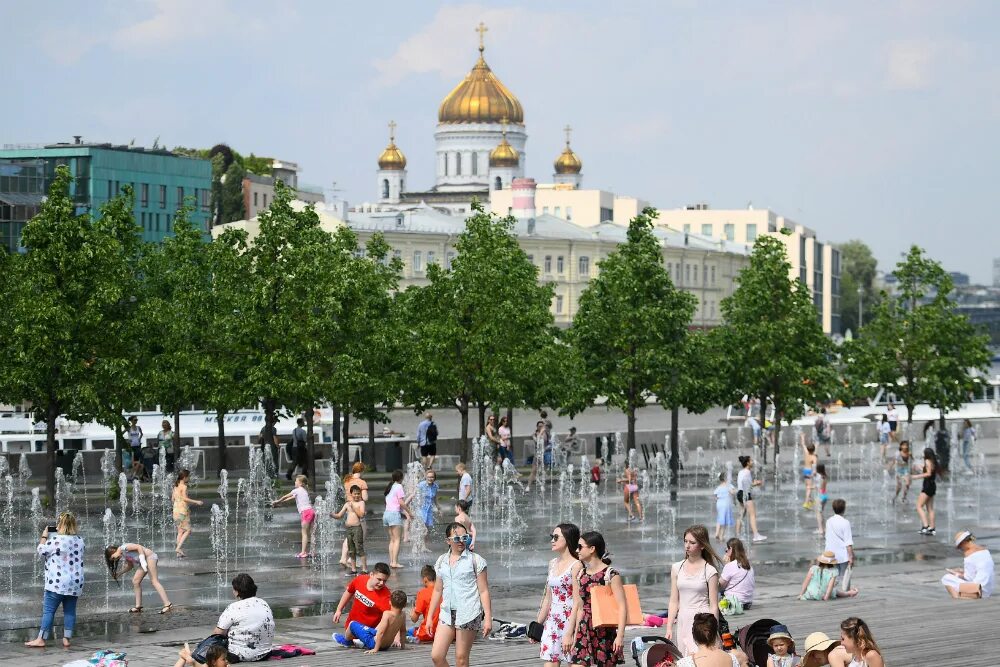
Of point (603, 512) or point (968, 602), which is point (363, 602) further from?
point (603, 512)

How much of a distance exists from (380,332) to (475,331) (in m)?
2.61

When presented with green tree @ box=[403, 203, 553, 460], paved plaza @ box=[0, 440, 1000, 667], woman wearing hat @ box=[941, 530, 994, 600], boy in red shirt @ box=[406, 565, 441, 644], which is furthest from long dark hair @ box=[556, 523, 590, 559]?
green tree @ box=[403, 203, 553, 460]

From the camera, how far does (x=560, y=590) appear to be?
13.5 metres

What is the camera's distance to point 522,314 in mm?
44031

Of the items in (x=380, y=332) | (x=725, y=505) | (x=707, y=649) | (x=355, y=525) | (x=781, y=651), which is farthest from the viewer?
(x=380, y=332)

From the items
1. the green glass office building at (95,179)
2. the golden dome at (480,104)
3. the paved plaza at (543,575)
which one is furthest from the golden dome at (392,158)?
the paved plaza at (543,575)

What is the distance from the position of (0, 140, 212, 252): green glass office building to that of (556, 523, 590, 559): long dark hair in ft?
244

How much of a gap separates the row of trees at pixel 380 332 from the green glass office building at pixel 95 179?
131 feet

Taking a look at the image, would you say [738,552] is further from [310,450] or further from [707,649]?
[310,450]

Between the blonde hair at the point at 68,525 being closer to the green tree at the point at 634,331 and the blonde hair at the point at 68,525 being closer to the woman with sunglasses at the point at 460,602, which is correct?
the woman with sunglasses at the point at 460,602

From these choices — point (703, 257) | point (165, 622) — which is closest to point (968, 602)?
point (165, 622)

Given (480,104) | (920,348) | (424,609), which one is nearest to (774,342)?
(920,348)

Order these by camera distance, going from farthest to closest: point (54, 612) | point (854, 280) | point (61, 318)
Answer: point (854, 280)
point (61, 318)
point (54, 612)

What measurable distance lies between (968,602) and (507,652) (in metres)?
6.46
